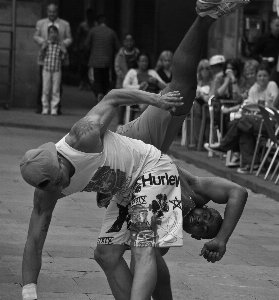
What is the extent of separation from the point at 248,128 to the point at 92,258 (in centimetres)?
563

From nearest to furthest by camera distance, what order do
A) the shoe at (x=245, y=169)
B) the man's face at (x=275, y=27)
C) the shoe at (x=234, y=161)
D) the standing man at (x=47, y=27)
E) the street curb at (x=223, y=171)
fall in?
the street curb at (x=223, y=171) < the shoe at (x=245, y=169) < the shoe at (x=234, y=161) < the man's face at (x=275, y=27) < the standing man at (x=47, y=27)

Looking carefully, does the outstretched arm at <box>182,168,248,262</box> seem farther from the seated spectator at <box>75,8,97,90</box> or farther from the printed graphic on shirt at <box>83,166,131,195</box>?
the seated spectator at <box>75,8,97,90</box>

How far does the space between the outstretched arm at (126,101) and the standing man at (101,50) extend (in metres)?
16.1

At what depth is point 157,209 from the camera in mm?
5125

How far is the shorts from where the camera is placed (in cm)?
510

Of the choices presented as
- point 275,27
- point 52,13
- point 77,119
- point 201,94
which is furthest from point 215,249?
point 52,13

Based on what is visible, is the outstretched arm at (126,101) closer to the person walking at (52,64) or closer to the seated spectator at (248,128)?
the seated spectator at (248,128)

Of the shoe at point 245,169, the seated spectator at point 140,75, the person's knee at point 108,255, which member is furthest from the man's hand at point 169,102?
the seated spectator at point 140,75

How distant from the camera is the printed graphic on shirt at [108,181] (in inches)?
197

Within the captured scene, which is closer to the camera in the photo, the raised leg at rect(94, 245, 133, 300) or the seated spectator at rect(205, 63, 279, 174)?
the raised leg at rect(94, 245, 133, 300)

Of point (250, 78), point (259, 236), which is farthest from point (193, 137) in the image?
point (259, 236)

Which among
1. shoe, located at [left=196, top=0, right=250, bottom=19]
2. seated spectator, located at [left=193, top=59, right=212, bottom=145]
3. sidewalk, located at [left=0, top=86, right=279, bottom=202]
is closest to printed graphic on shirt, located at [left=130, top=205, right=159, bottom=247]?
shoe, located at [left=196, top=0, right=250, bottom=19]

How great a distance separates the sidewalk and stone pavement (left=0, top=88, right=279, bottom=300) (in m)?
0.52

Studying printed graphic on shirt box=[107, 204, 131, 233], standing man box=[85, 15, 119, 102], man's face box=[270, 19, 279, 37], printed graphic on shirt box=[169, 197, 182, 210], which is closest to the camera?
printed graphic on shirt box=[169, 197, 182, 210]
